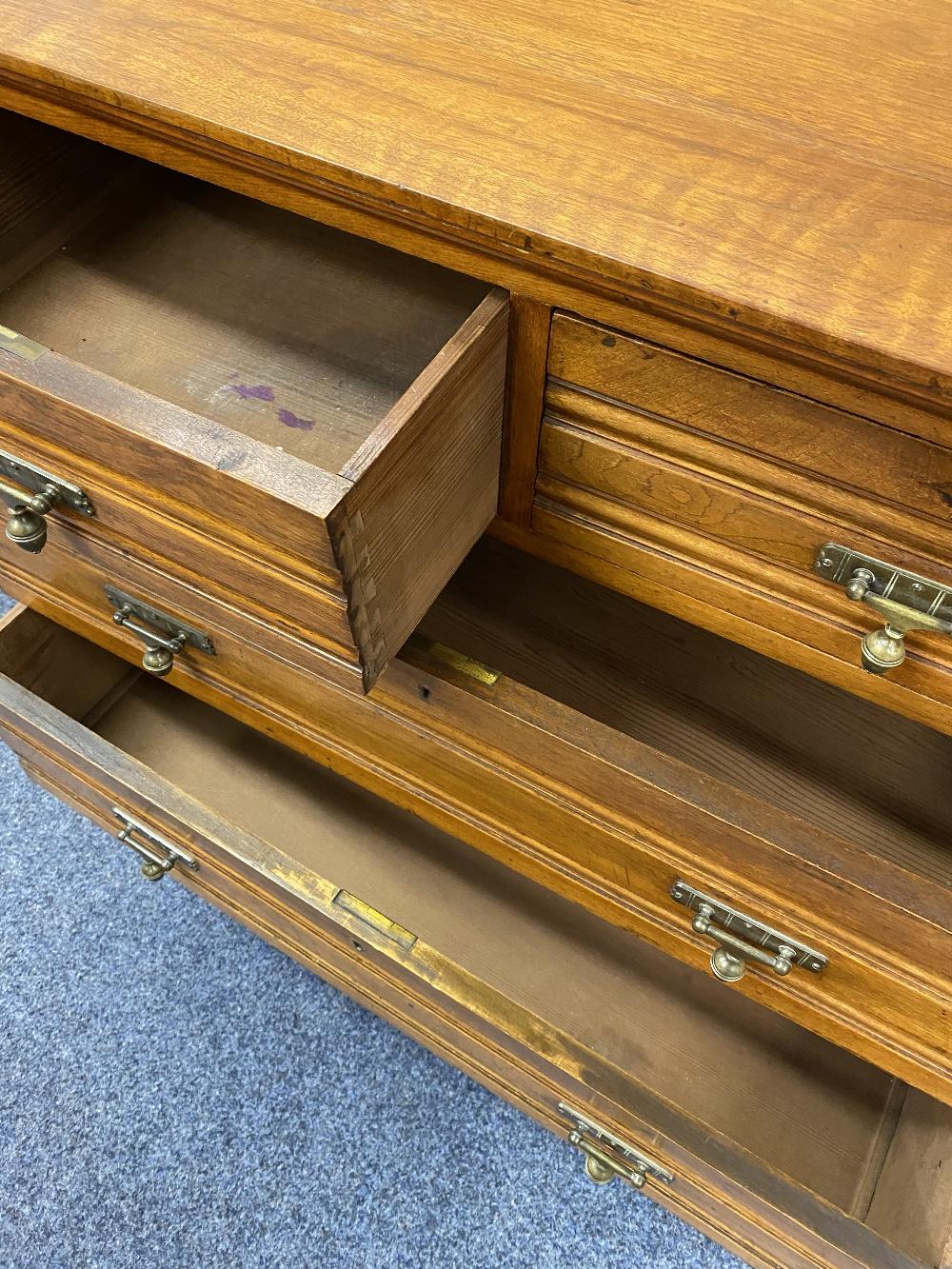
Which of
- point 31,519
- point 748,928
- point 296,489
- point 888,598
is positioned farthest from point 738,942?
point 31,519

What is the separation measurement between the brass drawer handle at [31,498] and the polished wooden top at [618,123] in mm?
199

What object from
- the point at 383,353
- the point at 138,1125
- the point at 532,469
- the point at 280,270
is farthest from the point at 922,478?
the point at 138,1125

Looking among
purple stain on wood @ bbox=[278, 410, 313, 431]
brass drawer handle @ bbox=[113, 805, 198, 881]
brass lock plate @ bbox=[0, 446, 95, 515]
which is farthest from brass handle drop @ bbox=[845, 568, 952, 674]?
brass drawer handle @ bbox=[113, 805, 198, 881]

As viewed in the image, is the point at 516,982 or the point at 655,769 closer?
the point at 655,769

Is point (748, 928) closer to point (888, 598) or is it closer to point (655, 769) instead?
point (655, 769)

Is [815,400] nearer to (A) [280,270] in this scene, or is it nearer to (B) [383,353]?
(B) [383,353]

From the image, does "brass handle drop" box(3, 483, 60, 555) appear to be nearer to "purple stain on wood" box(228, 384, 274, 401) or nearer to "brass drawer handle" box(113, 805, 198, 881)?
"purple stain on wood" box(228, 384, 274, 401)

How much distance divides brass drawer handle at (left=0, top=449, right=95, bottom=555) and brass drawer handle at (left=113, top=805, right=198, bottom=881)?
30 centimetres

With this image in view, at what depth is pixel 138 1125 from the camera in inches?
33.8

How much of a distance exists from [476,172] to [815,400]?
191 mm

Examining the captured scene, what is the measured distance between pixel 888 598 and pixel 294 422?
1.14ft

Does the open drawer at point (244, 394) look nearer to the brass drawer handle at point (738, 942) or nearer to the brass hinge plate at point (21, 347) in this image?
the brass hinge plate at point (21, 347)

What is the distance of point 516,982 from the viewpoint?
0.78 m

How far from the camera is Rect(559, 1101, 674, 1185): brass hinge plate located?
25.5 inches
